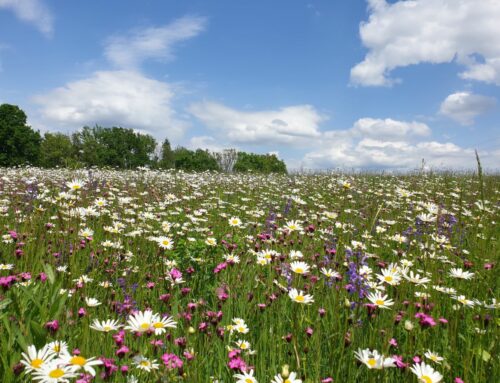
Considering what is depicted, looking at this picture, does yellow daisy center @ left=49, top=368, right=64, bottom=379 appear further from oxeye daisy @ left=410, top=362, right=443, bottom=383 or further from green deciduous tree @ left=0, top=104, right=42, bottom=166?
green deciduous tree @ left=0, top=104, right=42, bottom=166

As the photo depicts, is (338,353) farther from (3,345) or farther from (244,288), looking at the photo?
(3,345)

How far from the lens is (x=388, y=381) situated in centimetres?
200

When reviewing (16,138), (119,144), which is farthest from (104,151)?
(16,138)

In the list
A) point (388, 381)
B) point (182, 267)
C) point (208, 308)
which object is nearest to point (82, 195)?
point (182, 267)

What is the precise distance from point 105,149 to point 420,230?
7229 centimetres

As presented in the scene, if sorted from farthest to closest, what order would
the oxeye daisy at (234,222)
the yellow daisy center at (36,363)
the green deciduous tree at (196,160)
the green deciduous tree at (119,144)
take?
the green deciduous tree at (119,144) → the green deciduous tree at (196,160) → the oxeye daisy at (234,222) → the yellow daisy center at (36,363)

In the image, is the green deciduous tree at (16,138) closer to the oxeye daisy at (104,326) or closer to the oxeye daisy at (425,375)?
the oxeye daisy at (104,326)

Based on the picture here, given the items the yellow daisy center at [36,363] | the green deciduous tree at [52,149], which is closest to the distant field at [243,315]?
the yellow daisy center at [36,363]

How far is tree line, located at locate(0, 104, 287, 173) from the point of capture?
49281mm

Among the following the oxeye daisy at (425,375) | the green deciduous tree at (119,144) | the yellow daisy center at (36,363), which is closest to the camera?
the yellow daisy center at (36,363)

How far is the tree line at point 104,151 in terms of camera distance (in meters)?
49.3

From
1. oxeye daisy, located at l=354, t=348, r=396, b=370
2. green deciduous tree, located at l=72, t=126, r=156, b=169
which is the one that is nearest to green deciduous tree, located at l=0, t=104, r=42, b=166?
green deciduous tree, located at l=72, t=126, r=156, b=169

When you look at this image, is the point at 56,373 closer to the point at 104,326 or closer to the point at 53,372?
the point at 53,372

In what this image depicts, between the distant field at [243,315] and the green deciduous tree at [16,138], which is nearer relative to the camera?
the distant field at [243,315]
